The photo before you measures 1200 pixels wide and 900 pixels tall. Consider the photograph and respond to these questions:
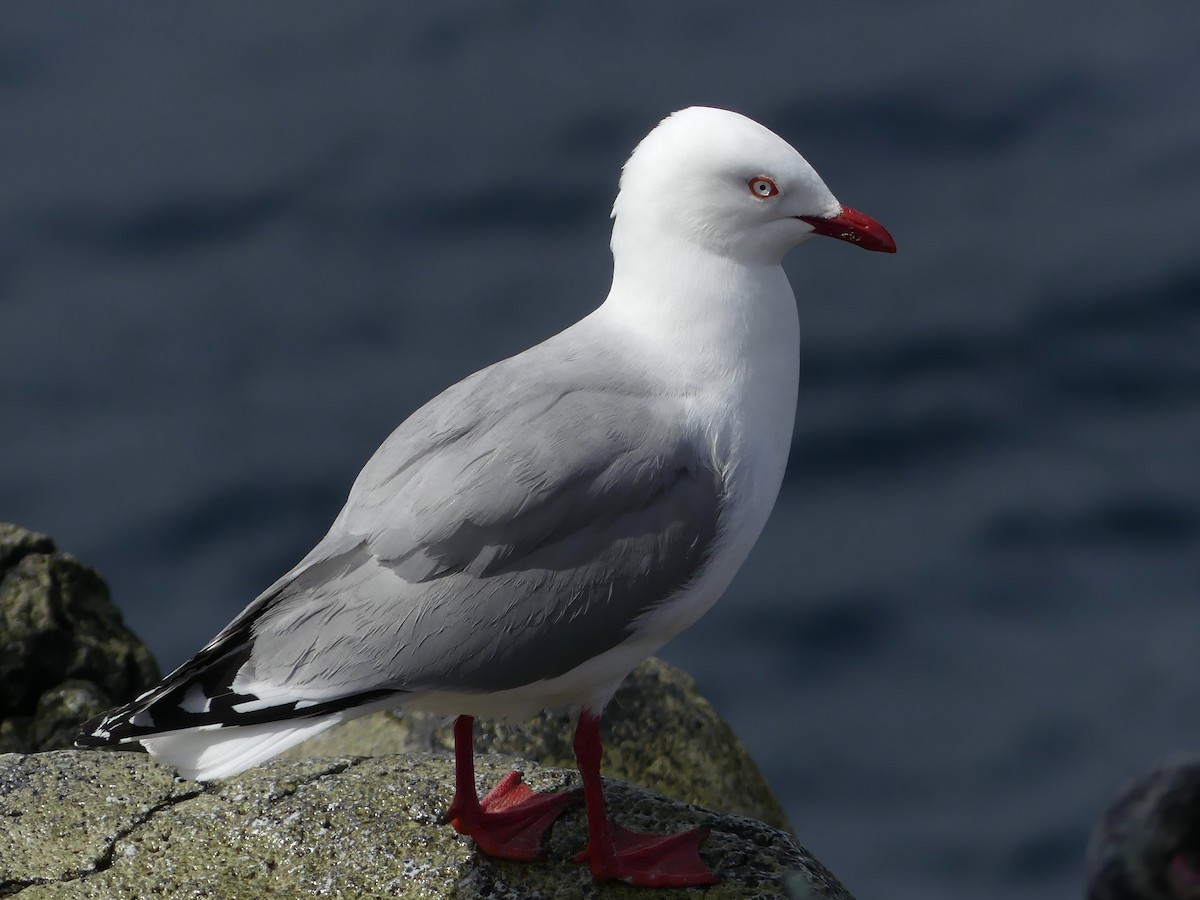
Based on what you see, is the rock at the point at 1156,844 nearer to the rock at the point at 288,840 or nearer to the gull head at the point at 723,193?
the rock at the point at 288,840

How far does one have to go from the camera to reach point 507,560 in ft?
15.5

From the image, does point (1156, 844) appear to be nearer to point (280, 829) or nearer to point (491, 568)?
point (491, 568)

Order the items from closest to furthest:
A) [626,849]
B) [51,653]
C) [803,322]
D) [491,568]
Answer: [491,568], [626,849], [51,653], [803,322]

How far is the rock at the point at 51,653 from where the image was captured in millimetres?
6312

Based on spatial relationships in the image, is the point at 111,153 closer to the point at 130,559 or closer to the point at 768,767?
the point at 130,559

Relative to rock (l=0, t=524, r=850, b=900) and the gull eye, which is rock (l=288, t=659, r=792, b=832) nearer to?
rock (l=0, t=524, r=850, b=900)

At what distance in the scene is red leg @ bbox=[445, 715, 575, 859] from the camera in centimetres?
502

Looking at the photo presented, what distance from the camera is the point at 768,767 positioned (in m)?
10.3

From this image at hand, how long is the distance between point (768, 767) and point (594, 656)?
5760 mm

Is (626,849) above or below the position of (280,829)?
below

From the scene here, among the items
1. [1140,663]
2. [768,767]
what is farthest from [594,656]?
[1140,663]

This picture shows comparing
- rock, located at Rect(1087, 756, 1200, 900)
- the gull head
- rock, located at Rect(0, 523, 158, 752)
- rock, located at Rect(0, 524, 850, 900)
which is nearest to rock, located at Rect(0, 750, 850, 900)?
rock, located at Rect(0, 524, 850, 900)

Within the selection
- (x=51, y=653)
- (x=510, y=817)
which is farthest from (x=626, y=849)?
(x=51, y=653)

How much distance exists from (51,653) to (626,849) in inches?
104
